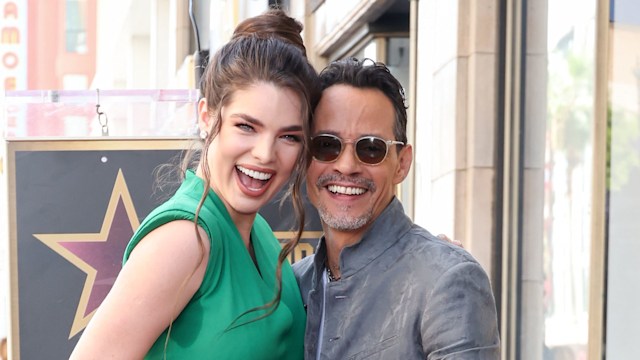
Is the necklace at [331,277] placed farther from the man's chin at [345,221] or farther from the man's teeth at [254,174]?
the man's teeth at [254,174]

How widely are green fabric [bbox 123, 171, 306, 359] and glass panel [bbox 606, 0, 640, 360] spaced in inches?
89.7

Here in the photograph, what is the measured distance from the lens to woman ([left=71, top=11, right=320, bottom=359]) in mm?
2635

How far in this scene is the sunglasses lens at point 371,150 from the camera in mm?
2963

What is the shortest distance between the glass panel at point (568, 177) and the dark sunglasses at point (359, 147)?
2608mm

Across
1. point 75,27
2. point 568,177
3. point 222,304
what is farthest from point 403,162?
point 75,27

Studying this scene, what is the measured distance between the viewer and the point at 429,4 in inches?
282

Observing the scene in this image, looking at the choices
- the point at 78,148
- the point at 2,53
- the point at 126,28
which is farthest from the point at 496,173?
the point at 126,28

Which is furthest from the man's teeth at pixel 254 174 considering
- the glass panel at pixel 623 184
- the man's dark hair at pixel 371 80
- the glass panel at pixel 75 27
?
the glass panel at pixel 75 27

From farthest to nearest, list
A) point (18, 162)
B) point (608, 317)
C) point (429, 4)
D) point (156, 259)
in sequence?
point (429, 4)
point (608, 317)
point (18, 162)
point (156, 259)

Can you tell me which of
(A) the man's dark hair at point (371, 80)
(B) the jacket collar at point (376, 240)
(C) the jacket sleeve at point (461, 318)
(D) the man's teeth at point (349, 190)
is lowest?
(C) the jacket sleeve at point (461, 318)

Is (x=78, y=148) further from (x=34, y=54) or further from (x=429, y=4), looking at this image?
(x=34, y=54)

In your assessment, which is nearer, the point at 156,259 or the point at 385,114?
the point at 156,259

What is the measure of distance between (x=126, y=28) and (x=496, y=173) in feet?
79.5

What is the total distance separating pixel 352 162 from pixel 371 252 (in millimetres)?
239
